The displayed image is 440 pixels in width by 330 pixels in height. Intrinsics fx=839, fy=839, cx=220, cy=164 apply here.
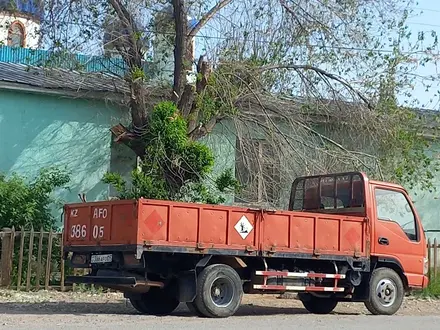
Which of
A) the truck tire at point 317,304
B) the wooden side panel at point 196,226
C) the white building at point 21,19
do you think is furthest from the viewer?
the white building at point 21,19

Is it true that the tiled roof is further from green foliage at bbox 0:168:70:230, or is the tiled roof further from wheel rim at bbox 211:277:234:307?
wheel rim at bbox 211:277:234:307

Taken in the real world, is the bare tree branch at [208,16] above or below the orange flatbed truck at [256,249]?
above

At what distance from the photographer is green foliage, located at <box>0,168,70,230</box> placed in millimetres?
17953

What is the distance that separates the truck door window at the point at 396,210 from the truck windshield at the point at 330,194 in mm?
395

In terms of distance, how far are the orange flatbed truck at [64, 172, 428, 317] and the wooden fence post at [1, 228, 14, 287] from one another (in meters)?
3.06

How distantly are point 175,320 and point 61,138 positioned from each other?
886cm

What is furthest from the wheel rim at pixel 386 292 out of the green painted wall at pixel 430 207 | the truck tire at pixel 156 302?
the green painted wall at pixel 430 207

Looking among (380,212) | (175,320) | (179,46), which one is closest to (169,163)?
(179,46)

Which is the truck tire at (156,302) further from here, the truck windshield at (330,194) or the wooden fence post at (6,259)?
the wooden fence post at (6,259)

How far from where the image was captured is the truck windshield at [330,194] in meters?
15.0

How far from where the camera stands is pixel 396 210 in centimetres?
1587

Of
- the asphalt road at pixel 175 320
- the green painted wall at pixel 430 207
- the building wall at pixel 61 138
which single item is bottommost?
the asphalt road at pixel 175 320

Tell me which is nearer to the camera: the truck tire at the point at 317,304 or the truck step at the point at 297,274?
the truck step at the point at 297,274

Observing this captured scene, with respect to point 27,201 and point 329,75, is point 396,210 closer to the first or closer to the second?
point 329,75
